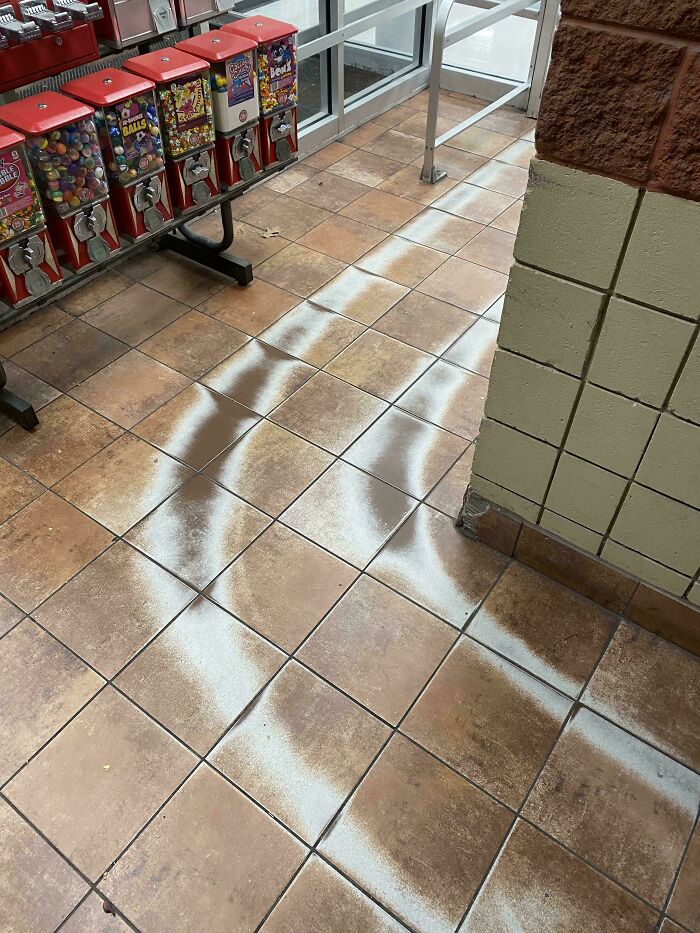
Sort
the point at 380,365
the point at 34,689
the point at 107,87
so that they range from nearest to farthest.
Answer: the point at 34,689
the point at 107,87
the point at 380,365

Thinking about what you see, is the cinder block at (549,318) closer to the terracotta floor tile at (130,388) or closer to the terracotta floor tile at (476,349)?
the terracotta floor tile at (476,349)

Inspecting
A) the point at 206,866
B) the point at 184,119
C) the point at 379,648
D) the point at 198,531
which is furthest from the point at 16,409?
the point at 206,866

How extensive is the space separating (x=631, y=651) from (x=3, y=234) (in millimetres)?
2225

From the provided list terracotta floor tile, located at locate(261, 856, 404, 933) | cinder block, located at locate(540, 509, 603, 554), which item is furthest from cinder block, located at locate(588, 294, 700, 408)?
terracotta floor tile, located at locate(261, 856, 404, 933)

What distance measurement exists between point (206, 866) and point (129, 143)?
2193mm

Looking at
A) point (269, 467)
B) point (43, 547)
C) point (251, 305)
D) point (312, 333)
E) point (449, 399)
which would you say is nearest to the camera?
point (43, 547)

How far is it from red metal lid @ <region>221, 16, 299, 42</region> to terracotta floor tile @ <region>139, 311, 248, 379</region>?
1.09 meters

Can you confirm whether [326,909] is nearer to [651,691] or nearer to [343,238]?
[651,691]

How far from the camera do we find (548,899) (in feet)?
5.28

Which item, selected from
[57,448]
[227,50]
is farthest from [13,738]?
[227,50]

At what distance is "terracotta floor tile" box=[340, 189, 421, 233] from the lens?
3717mm

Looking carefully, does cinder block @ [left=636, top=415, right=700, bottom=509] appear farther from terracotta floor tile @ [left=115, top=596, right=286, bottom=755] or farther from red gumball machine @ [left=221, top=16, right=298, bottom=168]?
red gumball machine @ [left=221, top=16, right=298, bottom=168]

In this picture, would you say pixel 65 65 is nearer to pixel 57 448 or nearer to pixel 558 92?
pixel 57 448

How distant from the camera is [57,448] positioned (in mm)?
2592
